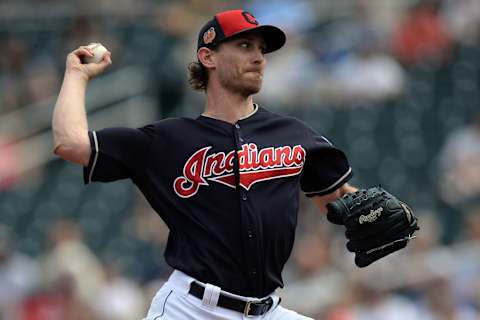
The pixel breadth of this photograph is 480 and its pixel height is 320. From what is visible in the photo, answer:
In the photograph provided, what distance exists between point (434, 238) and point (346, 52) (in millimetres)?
3054

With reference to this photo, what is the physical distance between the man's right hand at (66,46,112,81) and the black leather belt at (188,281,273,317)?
0.89m

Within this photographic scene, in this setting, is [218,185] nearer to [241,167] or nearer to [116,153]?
[241,167]

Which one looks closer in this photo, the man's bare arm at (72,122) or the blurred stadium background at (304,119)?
the man's bare arm at (72,122)

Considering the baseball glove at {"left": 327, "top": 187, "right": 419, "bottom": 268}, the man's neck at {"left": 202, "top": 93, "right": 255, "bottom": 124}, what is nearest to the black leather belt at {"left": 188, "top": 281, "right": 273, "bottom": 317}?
the baseball glove at {"left": 327, "top": 187, "right": 419, "bottom": 268}

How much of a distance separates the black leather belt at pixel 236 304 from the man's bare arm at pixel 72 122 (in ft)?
2.07

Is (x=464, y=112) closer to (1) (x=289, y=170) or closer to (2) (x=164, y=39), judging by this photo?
(2) (x=164, y=39)

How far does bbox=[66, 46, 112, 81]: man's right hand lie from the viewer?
4629mm

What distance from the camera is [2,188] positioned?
11.9m

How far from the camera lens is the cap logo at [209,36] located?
4859 mm

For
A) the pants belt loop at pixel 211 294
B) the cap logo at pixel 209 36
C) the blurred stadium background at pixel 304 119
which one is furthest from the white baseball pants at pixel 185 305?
the blurred stadium background at pixel 304 119

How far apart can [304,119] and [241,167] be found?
6691 millimetres

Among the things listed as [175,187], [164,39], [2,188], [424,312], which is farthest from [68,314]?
[164,39]

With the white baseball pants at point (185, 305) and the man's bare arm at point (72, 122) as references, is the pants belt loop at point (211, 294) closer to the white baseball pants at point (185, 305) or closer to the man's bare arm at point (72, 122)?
the white baseball pants at point (185, 305)

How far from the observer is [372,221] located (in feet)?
15.6
